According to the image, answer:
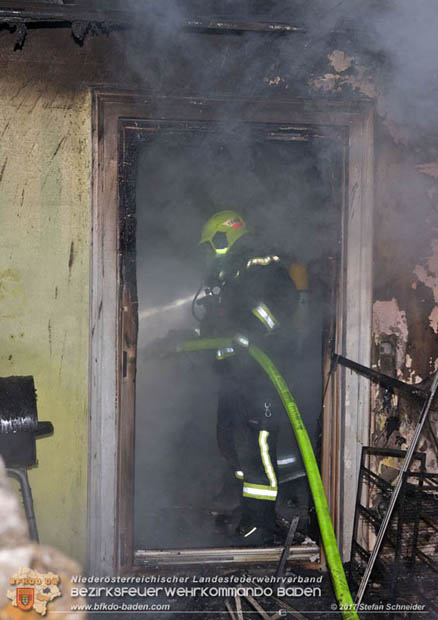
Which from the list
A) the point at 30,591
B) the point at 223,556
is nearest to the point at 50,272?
the point at 30,591

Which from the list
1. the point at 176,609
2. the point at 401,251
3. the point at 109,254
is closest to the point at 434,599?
the point at 176,609

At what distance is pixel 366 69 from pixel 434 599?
3.26 meters

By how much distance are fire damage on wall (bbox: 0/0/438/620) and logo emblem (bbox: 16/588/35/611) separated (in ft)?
3.35

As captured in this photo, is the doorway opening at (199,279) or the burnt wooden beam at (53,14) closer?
the burnt wooden beam at (53,14)

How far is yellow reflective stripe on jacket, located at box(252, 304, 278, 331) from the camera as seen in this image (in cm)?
398

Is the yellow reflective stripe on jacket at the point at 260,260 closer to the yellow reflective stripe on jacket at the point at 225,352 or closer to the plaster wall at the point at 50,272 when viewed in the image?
the yellow reflective stripe on jacket at the point at 225,352

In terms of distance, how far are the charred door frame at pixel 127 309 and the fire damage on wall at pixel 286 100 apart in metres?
0.05

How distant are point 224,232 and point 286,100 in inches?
47.8

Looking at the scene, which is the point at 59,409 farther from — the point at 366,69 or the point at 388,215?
the point at 366,69

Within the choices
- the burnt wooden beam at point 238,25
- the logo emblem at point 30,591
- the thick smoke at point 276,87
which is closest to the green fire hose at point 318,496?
the thick smoke at point 276,87

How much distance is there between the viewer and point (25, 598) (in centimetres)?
244

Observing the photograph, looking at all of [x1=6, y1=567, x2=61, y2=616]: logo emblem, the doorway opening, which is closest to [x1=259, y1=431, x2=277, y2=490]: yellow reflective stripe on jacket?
the doorway opening

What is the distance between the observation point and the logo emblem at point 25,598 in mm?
2410

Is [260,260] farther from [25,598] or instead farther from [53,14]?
[25,598]
